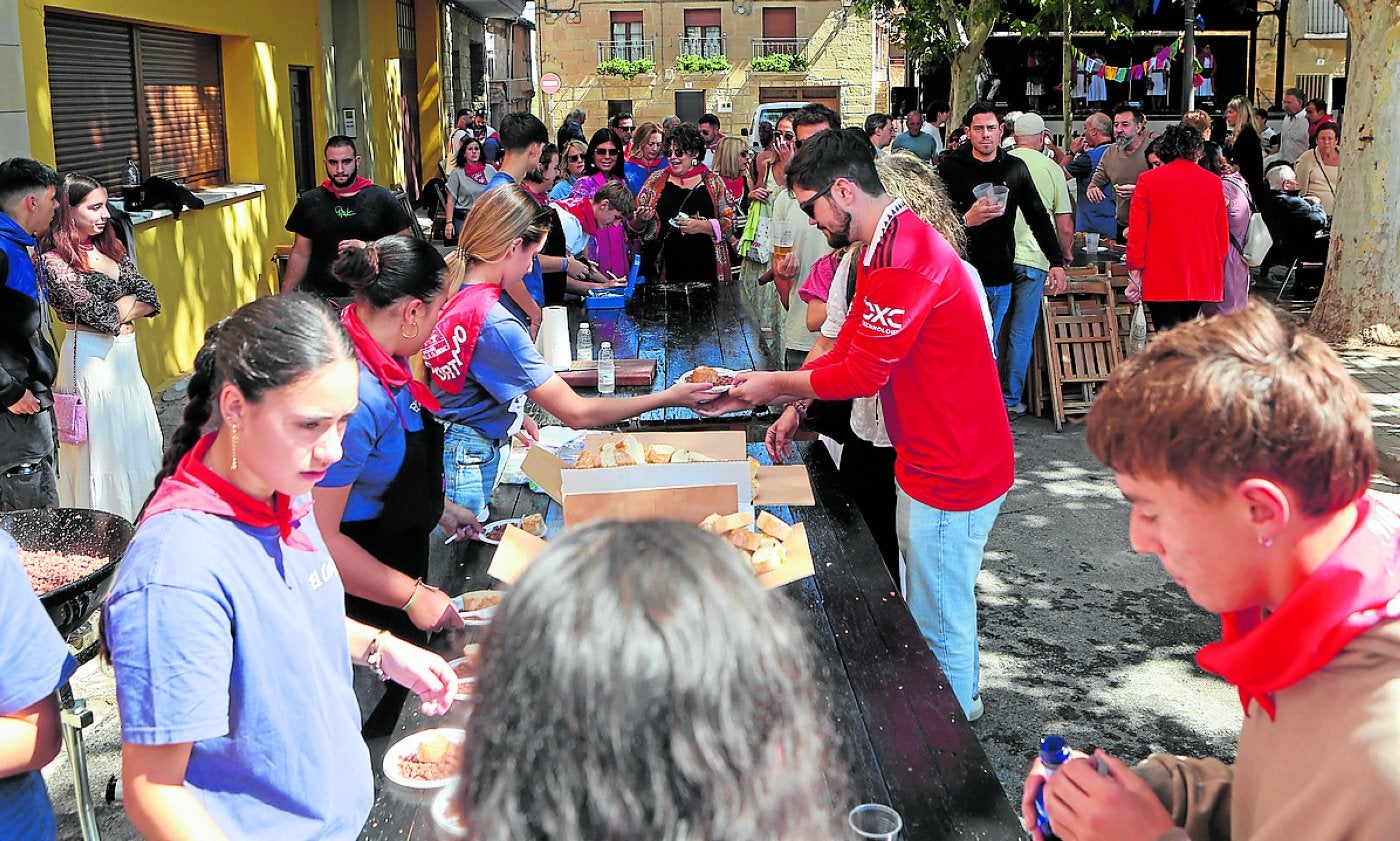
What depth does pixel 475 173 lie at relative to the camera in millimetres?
12328

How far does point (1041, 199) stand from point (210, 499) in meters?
6.80

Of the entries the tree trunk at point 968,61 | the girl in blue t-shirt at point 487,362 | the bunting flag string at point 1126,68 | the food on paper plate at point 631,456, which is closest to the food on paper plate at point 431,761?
the food on paper plate at point 631,456

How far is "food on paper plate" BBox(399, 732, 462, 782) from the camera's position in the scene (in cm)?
234

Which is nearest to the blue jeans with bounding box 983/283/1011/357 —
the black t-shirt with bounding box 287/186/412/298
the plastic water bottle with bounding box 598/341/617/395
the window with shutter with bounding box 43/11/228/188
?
the plastic water bottle with bounding box 598/341/617/395

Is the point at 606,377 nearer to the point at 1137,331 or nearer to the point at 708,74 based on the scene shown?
the point at 1137,331

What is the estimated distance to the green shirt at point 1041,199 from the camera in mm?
7805

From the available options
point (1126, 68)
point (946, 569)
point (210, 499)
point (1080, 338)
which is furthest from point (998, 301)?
point (1126, 68)

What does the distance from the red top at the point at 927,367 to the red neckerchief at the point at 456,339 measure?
102 centimetres

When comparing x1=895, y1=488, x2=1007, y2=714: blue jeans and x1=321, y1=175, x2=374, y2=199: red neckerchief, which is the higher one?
x1=321, y1=175, x2=374, y2=199: red neckerchief

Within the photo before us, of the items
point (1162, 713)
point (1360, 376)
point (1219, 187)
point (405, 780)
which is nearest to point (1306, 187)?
point (1360, 376)

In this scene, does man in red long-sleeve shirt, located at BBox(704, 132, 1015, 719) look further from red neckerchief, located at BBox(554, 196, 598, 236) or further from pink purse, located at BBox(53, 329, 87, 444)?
red neckerchief, located at BBox(554, 196, 598, 236)

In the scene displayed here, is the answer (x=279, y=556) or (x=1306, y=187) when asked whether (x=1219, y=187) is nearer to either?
(x=1306, y=187)

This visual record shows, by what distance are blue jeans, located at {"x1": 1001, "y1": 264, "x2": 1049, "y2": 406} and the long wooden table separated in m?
4.00

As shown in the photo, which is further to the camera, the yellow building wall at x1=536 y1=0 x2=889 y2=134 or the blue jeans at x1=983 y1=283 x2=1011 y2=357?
the yellow building wall at x1=536 y1=0 x2=889 y2=134
